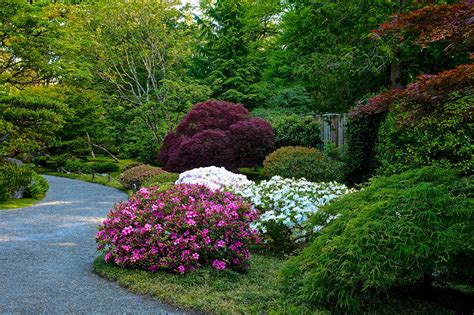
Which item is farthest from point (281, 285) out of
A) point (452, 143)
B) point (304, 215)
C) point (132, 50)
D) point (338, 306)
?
point (132, 50)

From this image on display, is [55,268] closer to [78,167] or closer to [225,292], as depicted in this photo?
[225,292]

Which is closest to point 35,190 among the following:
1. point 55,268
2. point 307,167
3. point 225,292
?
point 307,167

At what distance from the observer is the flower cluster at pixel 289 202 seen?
6.28 m

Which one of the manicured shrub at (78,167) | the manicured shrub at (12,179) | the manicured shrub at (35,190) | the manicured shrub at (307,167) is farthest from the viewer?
the manicured shrub at (78,167)

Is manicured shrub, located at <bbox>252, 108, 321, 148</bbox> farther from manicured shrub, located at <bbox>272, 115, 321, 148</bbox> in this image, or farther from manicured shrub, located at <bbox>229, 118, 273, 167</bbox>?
manicured shrub, located at <bbox>229, 118, 273, 167</bbox>

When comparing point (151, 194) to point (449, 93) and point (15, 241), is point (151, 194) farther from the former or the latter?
point (449, 93)

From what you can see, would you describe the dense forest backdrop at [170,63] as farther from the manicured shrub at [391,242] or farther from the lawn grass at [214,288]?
the lawn grass at [214,288]

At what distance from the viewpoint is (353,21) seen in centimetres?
1403

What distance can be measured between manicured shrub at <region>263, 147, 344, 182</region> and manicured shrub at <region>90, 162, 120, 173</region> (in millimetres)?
10669

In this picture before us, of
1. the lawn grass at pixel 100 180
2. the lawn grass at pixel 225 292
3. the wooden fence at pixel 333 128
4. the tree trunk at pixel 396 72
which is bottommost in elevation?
the lawn grass at pixel 225 292

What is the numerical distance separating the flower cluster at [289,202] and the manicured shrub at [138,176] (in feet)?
23.0

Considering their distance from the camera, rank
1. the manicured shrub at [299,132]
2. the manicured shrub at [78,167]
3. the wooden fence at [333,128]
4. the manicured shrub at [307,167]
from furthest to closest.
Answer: the manicured shrub at [78,167] → the manicured shrub at [299,132] → the wooden fence at [333,128] → the manicured shrub at [307,167]

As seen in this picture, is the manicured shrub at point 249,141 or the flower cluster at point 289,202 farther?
the manicured shrub at point 249,141

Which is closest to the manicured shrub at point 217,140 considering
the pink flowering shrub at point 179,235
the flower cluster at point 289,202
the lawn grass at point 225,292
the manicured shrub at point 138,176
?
the manicured shrub at point 138,176
